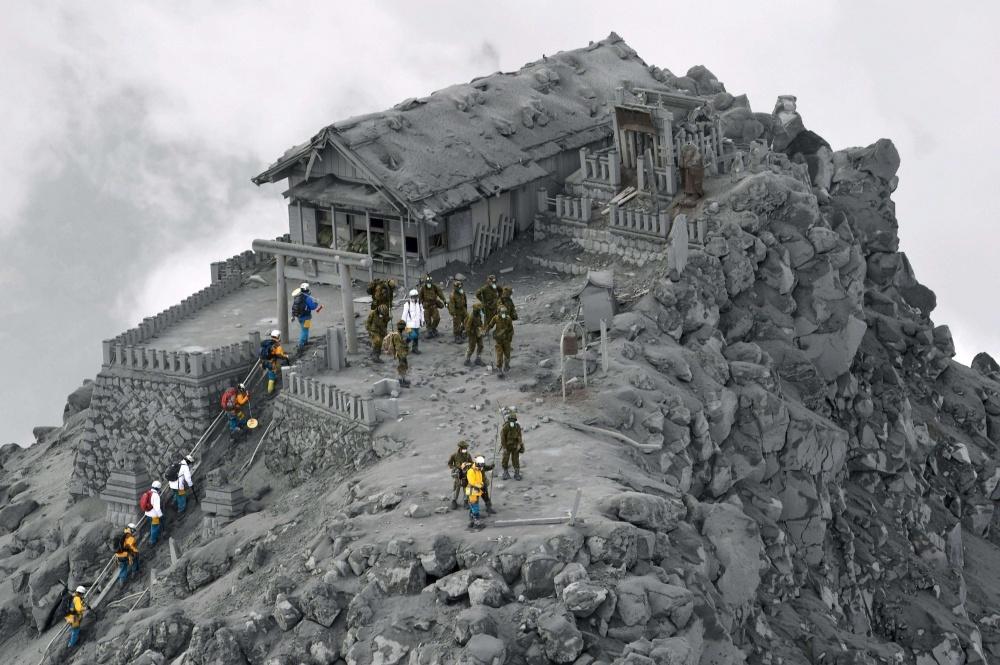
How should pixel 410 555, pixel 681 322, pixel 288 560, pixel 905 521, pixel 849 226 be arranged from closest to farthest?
1. pixel 410 555
2. pixel 288 560
3. pixel 681 322
4. pixel 905 521
5. pixel 849 226

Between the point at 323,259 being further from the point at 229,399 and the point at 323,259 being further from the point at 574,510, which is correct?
the point at 574,510

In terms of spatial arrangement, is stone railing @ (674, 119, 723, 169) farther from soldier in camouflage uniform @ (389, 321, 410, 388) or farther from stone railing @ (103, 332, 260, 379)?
stone railing @ (103, 332, 260, 379)

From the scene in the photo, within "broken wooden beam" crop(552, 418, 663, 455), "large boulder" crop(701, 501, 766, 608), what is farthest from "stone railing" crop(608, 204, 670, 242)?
"large boulder" crop(701, 501, 766, 608)

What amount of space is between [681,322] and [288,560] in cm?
1730

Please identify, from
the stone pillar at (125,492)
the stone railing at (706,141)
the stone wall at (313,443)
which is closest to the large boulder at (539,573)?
the stone wall at (313,443)

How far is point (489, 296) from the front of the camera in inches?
2280

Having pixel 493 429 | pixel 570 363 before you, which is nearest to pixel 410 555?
pixel 493 429

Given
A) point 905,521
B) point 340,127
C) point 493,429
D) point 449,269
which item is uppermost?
point 340,127

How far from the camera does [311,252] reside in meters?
61.0

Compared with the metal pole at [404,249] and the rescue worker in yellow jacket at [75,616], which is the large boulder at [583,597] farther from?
the metal pole at [404,249]

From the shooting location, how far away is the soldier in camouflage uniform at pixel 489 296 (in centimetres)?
5778

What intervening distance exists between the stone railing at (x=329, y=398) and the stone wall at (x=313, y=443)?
A: 13cm

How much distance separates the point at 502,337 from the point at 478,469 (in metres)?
10.1

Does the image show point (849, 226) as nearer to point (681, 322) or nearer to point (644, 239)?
point (644, 239)
